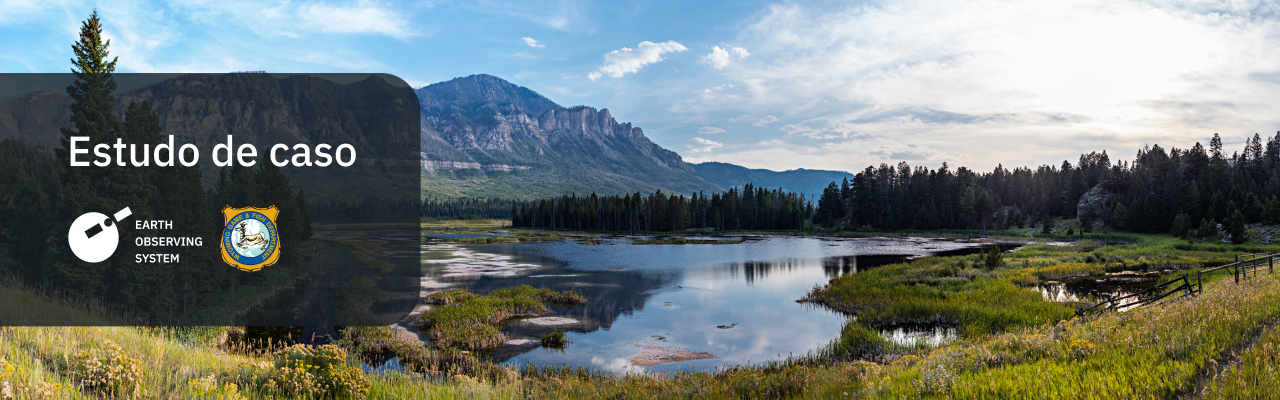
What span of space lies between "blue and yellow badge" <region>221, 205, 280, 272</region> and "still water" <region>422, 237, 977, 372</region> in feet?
29.6

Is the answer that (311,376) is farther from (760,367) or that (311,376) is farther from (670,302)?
(670,302)

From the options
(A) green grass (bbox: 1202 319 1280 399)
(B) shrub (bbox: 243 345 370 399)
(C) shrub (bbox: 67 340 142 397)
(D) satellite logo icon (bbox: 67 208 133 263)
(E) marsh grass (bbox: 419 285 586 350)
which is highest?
(D) satellite logo icon (bbox: 67 208 133 263)

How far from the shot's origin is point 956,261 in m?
46.8

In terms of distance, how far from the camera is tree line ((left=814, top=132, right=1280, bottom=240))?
96.6m

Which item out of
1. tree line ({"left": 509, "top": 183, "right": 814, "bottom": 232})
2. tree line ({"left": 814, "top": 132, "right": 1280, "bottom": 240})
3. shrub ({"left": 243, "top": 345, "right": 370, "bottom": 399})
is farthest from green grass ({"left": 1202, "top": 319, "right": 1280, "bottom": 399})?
tree line ({"left": 509, "top": 183, "right": 814, "bottom": 232})

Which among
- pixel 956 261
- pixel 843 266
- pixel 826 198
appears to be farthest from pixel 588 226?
pixel 956 261

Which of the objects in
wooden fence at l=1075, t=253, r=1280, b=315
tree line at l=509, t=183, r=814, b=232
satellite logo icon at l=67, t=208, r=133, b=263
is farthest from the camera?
tree line at l=509, t=183, r=814, b=232

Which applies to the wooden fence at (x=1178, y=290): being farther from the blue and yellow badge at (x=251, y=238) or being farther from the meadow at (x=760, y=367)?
the blue and yellow badge at (x=251, y=238)

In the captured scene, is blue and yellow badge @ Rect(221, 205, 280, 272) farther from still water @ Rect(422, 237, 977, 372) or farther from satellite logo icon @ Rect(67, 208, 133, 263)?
satellite logo icon @ Rect(67, 208, 133, 263)

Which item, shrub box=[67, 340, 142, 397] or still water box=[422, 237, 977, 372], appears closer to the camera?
shrub box=[67, 340, 142, 397]

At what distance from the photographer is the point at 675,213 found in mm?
148250

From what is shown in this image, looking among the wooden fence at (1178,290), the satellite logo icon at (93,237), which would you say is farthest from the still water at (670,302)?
the satellite logo icon at (93,237)

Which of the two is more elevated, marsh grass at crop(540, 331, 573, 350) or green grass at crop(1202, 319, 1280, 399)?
green grass at crop(1202, 319, 1280, 399)

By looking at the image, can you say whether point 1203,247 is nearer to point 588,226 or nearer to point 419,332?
point 419,332
